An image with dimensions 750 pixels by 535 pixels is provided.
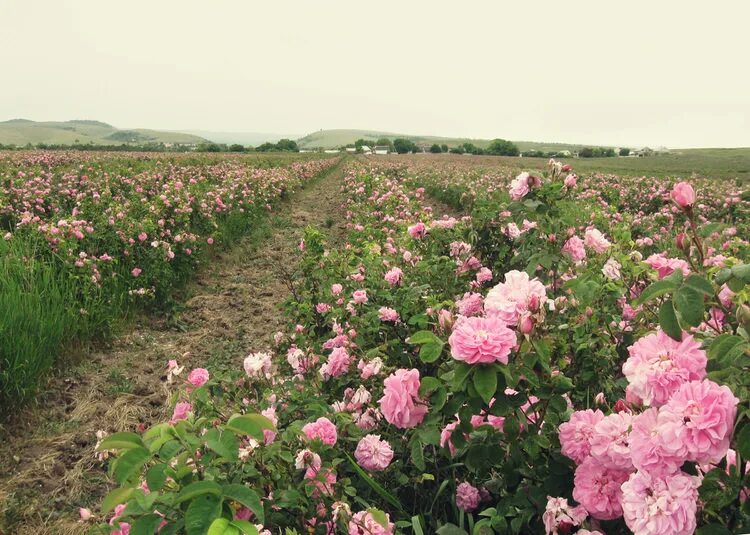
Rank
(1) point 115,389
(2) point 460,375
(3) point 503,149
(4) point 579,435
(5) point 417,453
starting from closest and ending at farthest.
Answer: (2) point 460,375 < (4) point 579,435 < (5) point 417,453 < (1) point 115,389 < (3) point 503,149

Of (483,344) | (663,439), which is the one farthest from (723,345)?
(483,344)

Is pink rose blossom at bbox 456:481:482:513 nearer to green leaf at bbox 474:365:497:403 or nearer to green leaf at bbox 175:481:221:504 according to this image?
green leaf at bbox 474:365:497:403

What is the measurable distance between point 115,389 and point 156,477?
3.44 m

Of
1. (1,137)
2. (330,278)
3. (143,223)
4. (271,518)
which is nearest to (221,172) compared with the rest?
(143,223)

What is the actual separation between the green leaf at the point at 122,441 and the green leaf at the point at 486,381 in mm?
777

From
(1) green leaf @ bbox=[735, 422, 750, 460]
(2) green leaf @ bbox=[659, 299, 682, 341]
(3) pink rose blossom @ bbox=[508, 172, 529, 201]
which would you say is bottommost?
(1) green leaf @ bbox=[735, 422, 750, 460]

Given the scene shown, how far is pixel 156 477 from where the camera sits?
1.13 meters

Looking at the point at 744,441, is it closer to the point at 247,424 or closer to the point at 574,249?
the point at 247,424

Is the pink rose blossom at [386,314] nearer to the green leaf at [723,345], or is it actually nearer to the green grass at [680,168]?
the green leaf at [723,345]

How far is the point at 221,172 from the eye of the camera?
539 inches

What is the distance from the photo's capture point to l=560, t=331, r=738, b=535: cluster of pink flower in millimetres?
917

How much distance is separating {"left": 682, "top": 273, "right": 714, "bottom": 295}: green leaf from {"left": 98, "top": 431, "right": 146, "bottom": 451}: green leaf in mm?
1225

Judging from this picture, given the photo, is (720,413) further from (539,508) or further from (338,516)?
(338,516)

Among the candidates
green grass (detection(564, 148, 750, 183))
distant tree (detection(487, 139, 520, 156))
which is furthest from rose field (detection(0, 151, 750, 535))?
distant tree (detection(487, 139, 520, 156))
